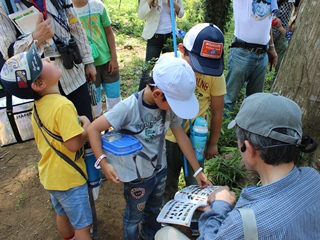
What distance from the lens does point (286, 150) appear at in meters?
1.24

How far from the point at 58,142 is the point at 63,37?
1.01 metres

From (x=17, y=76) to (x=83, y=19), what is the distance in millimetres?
1697

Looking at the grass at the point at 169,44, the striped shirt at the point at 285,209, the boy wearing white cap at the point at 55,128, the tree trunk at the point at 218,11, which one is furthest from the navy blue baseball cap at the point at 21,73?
the tree trunk at the point at 218,11

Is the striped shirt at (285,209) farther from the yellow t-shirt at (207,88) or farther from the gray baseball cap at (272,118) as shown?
the yellow t-shirt at (207,88)

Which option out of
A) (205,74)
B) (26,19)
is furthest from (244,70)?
(26,19)

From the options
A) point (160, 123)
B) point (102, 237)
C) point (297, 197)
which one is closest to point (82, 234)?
point (102, 237)

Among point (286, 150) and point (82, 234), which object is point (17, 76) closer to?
point (82, 234)

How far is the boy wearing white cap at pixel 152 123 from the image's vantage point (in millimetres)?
1717

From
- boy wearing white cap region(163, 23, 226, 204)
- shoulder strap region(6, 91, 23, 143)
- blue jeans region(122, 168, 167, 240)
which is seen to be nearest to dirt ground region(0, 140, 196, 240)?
blue jeans region(122, 168, 167, 240)

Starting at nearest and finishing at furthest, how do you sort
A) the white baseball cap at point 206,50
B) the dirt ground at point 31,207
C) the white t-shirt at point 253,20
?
the white baseball cap at point 206,50 < the dirt ground at point 31,207 < the white t-shirt at point 253,20

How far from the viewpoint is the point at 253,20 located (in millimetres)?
3252

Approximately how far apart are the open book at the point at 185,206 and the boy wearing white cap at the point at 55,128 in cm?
56

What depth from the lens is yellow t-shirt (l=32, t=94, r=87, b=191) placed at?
1793mm

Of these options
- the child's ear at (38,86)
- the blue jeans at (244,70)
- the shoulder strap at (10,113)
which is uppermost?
the child's ear at (38,86)
